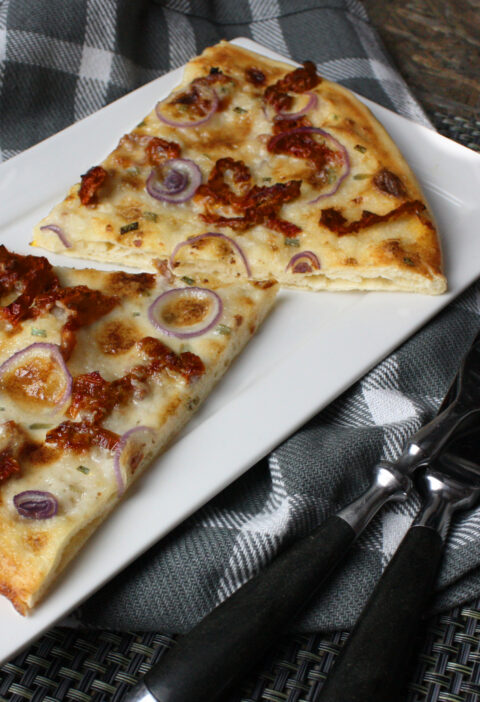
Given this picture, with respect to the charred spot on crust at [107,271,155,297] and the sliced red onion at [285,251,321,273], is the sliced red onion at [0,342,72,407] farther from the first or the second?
the sliced red onion at [285,251,321,273]

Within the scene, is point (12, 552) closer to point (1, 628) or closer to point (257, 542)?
point (1, 628)

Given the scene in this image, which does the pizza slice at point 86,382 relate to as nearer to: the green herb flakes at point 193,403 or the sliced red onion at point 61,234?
the green herb flakes at point 193,403

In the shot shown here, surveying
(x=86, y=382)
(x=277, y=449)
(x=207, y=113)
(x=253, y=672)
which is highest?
(x=207, y=113)

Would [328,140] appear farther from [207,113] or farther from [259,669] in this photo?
[259,669]

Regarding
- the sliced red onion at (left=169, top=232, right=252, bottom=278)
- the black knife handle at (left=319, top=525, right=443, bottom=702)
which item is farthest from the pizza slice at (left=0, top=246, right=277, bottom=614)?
the black knife handle at (left=319, top=525, right=443, bottom=702)

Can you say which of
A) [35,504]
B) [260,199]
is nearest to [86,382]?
[35,504]

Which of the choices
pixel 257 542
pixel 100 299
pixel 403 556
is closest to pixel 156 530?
pixel 257 542

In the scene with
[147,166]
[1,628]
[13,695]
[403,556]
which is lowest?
[13,695]
